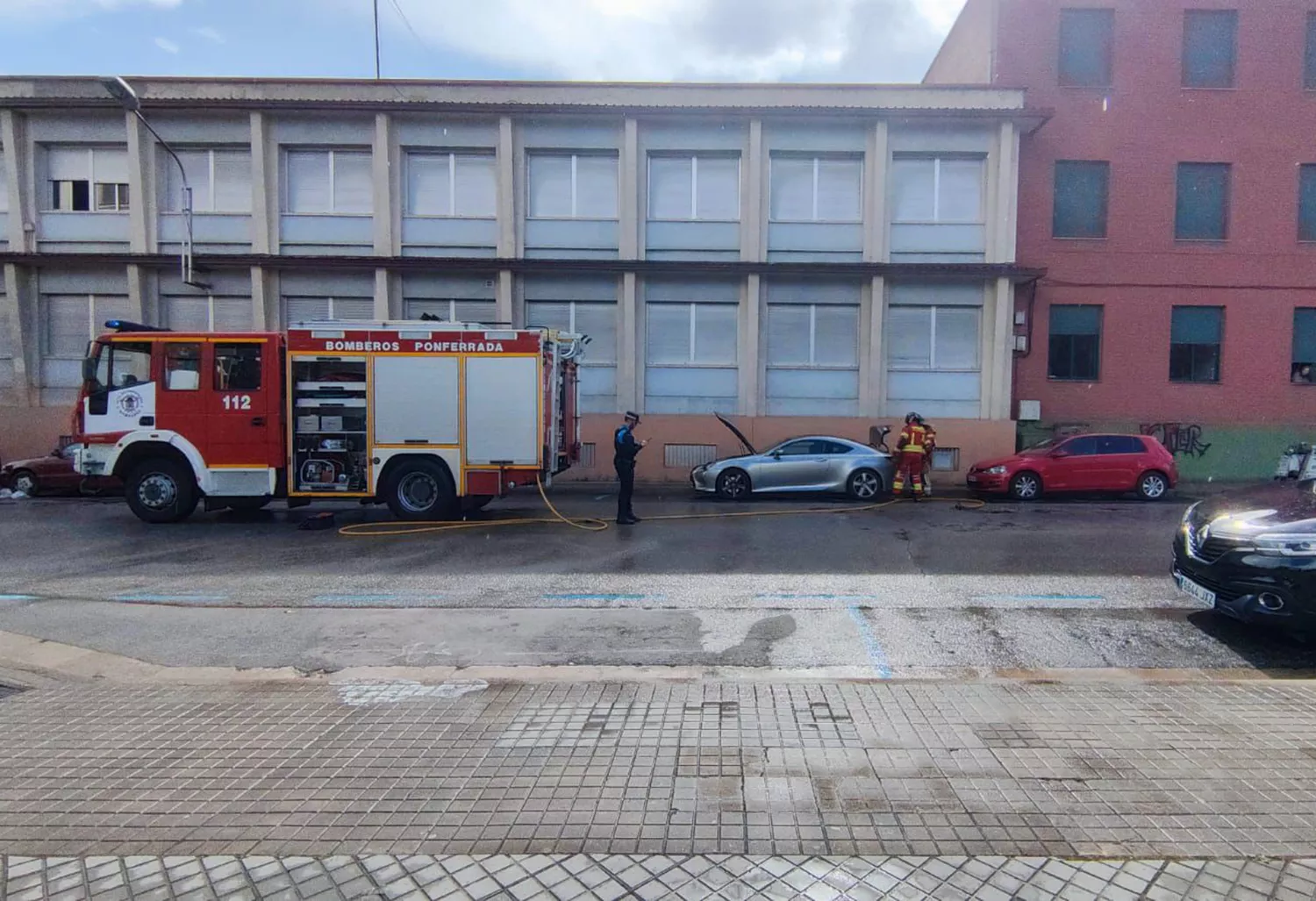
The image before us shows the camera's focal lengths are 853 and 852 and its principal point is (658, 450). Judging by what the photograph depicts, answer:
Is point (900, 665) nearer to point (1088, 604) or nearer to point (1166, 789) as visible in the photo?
point (1166, 789)

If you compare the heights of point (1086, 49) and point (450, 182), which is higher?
point (1086, 49)

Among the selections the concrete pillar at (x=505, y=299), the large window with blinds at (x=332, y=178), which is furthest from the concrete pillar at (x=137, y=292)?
the concrete pillar at (x=505, y=299)

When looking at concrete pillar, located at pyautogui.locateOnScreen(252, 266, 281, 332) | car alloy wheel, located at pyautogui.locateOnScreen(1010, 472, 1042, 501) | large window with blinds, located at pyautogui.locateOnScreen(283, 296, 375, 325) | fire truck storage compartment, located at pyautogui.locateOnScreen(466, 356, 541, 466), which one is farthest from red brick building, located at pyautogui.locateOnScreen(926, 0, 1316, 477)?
concrete pillar, located at pyautogui.locateOnScreen(252, 266, 281, 332)

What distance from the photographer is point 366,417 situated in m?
12.8

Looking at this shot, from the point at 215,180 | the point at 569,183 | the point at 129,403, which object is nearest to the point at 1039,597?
the point at 129,403

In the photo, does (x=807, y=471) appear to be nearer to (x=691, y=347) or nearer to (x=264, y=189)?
(x=691, y=347)

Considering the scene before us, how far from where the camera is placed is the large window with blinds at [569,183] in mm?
20797

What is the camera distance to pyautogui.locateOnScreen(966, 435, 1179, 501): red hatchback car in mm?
16906

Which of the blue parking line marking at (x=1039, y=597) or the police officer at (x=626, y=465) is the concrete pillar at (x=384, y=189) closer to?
the police officer at (x=626, y=465)

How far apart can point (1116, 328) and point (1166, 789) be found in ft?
65.9

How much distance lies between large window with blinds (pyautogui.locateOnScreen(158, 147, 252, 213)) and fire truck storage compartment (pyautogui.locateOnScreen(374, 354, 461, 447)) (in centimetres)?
1096

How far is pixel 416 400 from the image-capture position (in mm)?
12836

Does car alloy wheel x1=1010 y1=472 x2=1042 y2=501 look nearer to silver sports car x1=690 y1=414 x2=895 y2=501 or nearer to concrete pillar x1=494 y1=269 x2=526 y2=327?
silver sports car x1=690 y1=414 x2=895 y2=501

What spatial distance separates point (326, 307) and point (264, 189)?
3.08 meters
